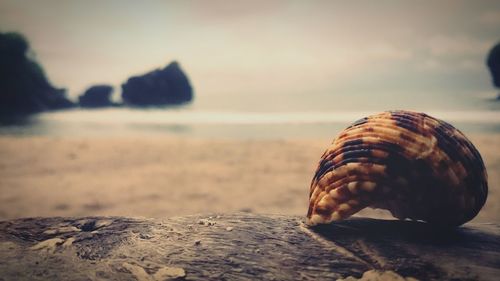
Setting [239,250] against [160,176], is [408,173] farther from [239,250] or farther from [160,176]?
[160,176]

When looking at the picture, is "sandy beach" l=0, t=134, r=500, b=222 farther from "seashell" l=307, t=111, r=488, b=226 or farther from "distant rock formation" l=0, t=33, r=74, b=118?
"distant rock formation" l=0, t=33, r=74, b=118

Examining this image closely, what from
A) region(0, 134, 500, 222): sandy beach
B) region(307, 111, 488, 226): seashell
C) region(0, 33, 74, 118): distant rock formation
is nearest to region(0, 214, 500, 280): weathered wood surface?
region(307, 111, 488, 226): seashell

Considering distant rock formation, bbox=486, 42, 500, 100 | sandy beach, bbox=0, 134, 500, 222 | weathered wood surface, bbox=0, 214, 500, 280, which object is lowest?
sandy beach, bbox=0, 134, 500, 222

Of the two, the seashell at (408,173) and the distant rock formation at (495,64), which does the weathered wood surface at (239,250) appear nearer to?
the seashell at (408,173)

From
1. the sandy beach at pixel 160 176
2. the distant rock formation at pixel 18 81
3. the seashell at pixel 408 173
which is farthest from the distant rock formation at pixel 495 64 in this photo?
the distant rock formation at pixel 18 81

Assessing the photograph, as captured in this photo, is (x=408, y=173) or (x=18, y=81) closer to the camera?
(x=408, y=173)

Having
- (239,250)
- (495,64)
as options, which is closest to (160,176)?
(239,250)
